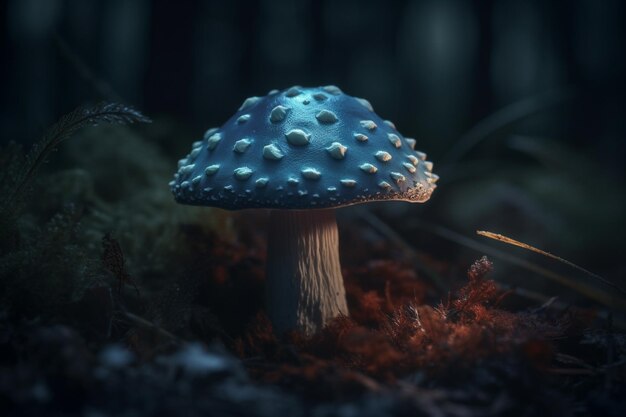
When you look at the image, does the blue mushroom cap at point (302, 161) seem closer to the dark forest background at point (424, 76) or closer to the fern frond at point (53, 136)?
the fern frond at point (53, 136)

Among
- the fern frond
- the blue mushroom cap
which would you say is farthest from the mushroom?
the fern frond

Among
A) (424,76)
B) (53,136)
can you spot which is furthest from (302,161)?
(424,76)

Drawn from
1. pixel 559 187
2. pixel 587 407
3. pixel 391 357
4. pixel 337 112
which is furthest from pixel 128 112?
pixel 559 187

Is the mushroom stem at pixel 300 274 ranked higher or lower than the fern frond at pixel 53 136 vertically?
lower

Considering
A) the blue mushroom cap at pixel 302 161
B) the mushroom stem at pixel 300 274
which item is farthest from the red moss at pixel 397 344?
the blue mushroom cap at pixel 302 161

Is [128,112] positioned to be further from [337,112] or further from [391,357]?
[391,357]

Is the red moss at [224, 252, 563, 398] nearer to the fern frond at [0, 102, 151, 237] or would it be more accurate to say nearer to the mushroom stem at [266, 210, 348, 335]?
the mushroom stem at [266, 210, 348, 335]

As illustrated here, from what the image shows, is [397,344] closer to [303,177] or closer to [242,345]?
[242,345]
